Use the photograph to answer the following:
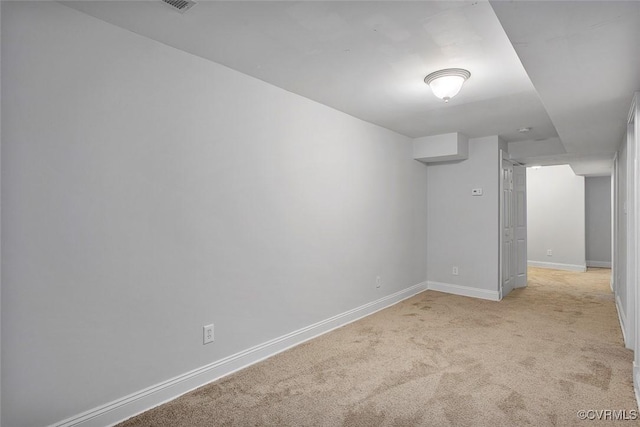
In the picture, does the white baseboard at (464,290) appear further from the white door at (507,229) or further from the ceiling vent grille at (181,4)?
the ceiling vent grille at (181,4)

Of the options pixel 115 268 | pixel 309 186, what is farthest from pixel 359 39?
pixel 115 268

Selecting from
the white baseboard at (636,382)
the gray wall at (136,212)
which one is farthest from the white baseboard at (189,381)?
the white baseboard at (636,382)

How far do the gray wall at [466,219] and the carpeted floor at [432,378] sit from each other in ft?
3.39

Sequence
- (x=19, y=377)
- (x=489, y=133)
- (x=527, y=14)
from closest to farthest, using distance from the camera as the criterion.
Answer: (x=527, y=14)
(x=19, y=377)
(x=489, y=133)

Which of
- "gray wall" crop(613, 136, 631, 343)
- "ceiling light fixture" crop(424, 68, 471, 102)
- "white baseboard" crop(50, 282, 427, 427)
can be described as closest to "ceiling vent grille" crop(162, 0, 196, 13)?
"ceiling light fixture" crop(424, 68, 471, 102)

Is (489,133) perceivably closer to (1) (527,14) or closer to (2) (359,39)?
(2) (359,39)

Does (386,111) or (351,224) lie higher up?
(386,111)

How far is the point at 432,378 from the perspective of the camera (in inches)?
99.9

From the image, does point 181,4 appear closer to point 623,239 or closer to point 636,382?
point 636,382

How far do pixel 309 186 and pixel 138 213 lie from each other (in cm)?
158

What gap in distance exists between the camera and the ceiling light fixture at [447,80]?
2.58 metres

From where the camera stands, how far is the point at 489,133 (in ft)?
15.2

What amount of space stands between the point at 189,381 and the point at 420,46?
2678 millimetres

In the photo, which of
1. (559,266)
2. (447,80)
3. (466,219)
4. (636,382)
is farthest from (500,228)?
(559,266)
